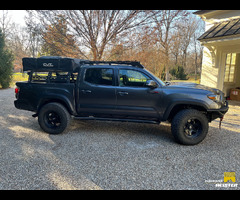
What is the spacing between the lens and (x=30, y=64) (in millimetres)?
4637

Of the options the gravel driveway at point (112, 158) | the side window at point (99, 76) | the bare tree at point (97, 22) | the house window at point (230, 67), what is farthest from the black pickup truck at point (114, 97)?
the house window at point (230, 67)

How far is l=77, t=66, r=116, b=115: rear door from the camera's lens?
4.32m

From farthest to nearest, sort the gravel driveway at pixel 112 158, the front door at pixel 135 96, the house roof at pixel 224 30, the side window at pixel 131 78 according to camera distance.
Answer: the house roof at pixel 224 30
the side window at pixel 131 78
the front door at pixel 135 96
the gravel driveway at pixel 112 158

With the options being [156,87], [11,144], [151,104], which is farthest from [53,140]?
[156,87]

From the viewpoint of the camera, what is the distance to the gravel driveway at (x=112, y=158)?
103 inches

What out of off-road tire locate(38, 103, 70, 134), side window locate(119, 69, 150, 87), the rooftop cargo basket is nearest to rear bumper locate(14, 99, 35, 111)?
off-road tire locate(38, 103, 70, 134)

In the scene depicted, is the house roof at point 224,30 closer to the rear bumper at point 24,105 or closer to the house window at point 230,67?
the house window at point 230,67

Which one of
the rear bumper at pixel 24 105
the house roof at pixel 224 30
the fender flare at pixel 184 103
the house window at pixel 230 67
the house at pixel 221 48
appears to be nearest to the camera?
the fender flare at pixel 184 103

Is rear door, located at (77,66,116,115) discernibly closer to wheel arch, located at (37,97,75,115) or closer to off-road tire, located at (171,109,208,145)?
wheel arch, located at (37,97,75,115)

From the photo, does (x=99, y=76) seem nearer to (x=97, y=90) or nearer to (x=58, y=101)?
(x=97, y=90)

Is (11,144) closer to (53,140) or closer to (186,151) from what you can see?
(53,140)

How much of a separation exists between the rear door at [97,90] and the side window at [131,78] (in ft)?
0.75

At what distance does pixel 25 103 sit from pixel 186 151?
423 cm

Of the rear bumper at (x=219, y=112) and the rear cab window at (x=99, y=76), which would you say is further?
the rear cab window at (x=99, y=76)
